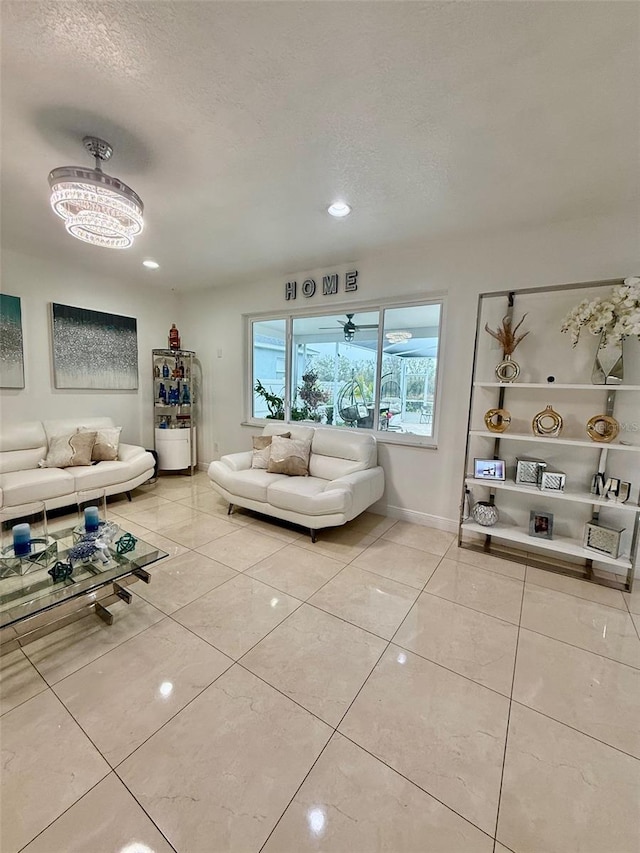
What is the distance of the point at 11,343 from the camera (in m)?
3.53

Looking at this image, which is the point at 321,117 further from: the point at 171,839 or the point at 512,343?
the point at 171,839

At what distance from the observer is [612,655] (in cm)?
178

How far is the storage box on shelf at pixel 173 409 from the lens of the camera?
15.3 ft

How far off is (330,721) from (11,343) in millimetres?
4408

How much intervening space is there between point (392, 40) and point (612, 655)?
2988mm

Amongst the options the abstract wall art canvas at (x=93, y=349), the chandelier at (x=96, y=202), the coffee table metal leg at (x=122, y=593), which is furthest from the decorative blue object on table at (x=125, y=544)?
the abstract wall art canvas at (x=93, y=349)

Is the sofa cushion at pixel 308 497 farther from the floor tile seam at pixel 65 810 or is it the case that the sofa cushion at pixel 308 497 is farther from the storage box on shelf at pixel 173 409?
the storage box on shelf at pixel 173 409

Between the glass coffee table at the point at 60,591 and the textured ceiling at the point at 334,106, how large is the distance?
7.58 ft

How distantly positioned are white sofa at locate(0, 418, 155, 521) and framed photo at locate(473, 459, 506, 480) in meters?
3.52

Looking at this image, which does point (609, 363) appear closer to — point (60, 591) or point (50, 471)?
point (60, 591)

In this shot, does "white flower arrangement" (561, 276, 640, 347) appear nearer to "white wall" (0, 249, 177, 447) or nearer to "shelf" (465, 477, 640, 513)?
"shelf" (465, 477, 640, 513)

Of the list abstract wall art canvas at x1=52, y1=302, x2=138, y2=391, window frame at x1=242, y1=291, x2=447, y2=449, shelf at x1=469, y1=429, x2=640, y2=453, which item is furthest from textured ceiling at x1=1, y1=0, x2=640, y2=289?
shelf at x1=469, y1=429, x2=640, y2=453

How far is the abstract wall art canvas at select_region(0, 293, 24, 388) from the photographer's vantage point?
347cm

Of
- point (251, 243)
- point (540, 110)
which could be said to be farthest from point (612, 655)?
point (251, 243)
